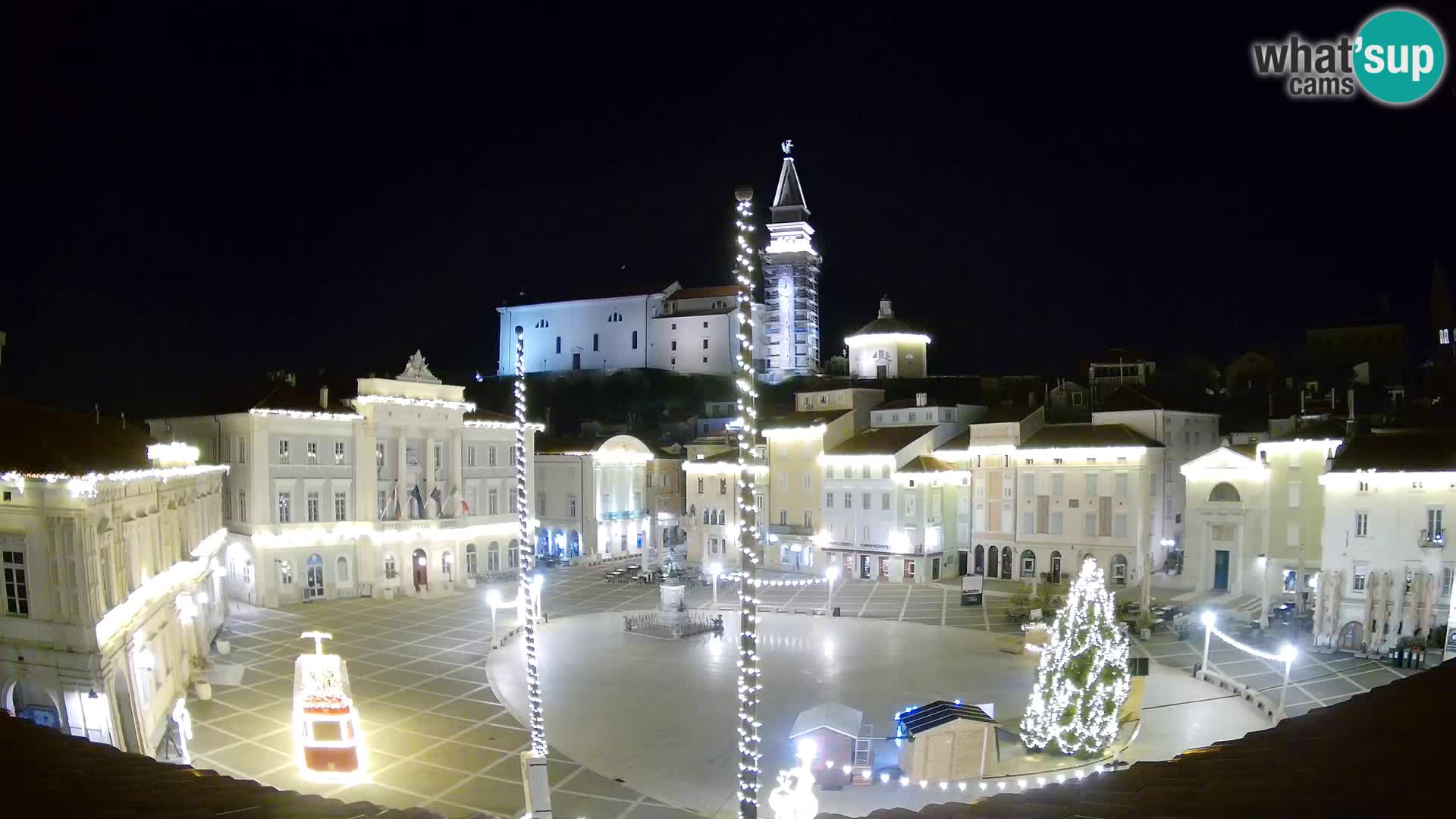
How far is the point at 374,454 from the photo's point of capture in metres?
43.5

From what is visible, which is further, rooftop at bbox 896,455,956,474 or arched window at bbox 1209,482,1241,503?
rooftop at bbox 896,455,956,474

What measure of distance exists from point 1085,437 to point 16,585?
41816mm

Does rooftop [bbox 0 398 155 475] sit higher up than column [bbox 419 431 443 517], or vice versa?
rooftop [bbox 0 398 155 475]

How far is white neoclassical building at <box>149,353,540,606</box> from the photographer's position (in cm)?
3984

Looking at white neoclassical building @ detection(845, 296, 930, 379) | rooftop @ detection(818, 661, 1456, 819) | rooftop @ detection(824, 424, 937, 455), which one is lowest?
rooftop @ detection(824, 424, 937, 455)

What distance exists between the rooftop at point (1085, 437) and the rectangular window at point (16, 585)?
4024cm

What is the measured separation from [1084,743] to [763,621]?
19526 mm

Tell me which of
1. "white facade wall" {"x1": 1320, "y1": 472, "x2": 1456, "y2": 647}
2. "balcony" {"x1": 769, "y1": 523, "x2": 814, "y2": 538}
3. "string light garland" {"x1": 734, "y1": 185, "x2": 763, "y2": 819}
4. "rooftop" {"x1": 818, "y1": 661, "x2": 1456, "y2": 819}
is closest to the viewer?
"rooftop" {"x1": 818, "y1": 661, "x2": 1456, "y2": 819}

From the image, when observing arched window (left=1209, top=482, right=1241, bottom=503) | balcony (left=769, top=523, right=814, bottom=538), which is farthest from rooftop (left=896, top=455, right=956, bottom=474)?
arched window (left=1209, top=482, right=1241, bottom=503)

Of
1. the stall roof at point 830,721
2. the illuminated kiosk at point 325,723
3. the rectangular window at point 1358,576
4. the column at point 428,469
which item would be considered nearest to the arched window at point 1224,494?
the rectangular window at point 1358,576

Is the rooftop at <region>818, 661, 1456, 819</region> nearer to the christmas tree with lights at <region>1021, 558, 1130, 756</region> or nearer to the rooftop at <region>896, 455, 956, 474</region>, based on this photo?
the christmas tree with lights at <region>1021, 558, 1130, 756</region>

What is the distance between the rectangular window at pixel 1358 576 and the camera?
3209cm

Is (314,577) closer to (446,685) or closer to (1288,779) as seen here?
(446,685)

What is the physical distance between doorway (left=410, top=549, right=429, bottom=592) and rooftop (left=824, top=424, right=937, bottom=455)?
21.6 metres
